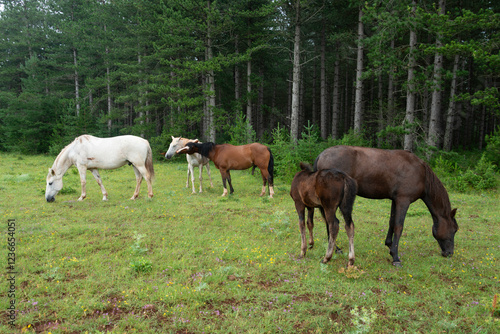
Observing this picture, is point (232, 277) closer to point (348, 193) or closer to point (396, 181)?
point (348, 193)

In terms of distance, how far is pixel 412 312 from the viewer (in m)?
3.64

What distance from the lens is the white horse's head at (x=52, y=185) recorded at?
9.17 meters

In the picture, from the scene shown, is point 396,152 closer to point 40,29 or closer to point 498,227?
point 498,227

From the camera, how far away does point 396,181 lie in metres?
5.13

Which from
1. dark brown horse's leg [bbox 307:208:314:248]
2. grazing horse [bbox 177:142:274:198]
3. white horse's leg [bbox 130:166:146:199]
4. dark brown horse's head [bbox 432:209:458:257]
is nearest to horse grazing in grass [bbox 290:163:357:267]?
dark brown horse's leg [bbox 307:208:314:248]

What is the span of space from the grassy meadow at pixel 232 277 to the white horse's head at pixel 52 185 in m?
0.91

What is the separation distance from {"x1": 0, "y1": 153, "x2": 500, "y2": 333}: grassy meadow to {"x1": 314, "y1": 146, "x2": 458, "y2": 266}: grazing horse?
0.69m

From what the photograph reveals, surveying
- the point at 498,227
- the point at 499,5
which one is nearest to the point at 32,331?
the point at 498,227

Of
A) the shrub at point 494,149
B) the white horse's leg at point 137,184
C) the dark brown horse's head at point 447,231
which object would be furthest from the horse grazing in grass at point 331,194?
the shrub at point 494,149

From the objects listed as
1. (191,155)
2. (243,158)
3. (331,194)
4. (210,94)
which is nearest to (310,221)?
(331,194)

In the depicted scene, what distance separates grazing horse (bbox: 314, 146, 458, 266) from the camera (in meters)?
5.12

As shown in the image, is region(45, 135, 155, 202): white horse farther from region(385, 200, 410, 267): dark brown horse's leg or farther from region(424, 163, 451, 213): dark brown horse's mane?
region(424, 163, 451, 213): dark brown horse's mane

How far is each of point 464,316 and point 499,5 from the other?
68.5 ft

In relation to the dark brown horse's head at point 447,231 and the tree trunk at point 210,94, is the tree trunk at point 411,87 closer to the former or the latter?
the dark brown horse's head at point 447,231
